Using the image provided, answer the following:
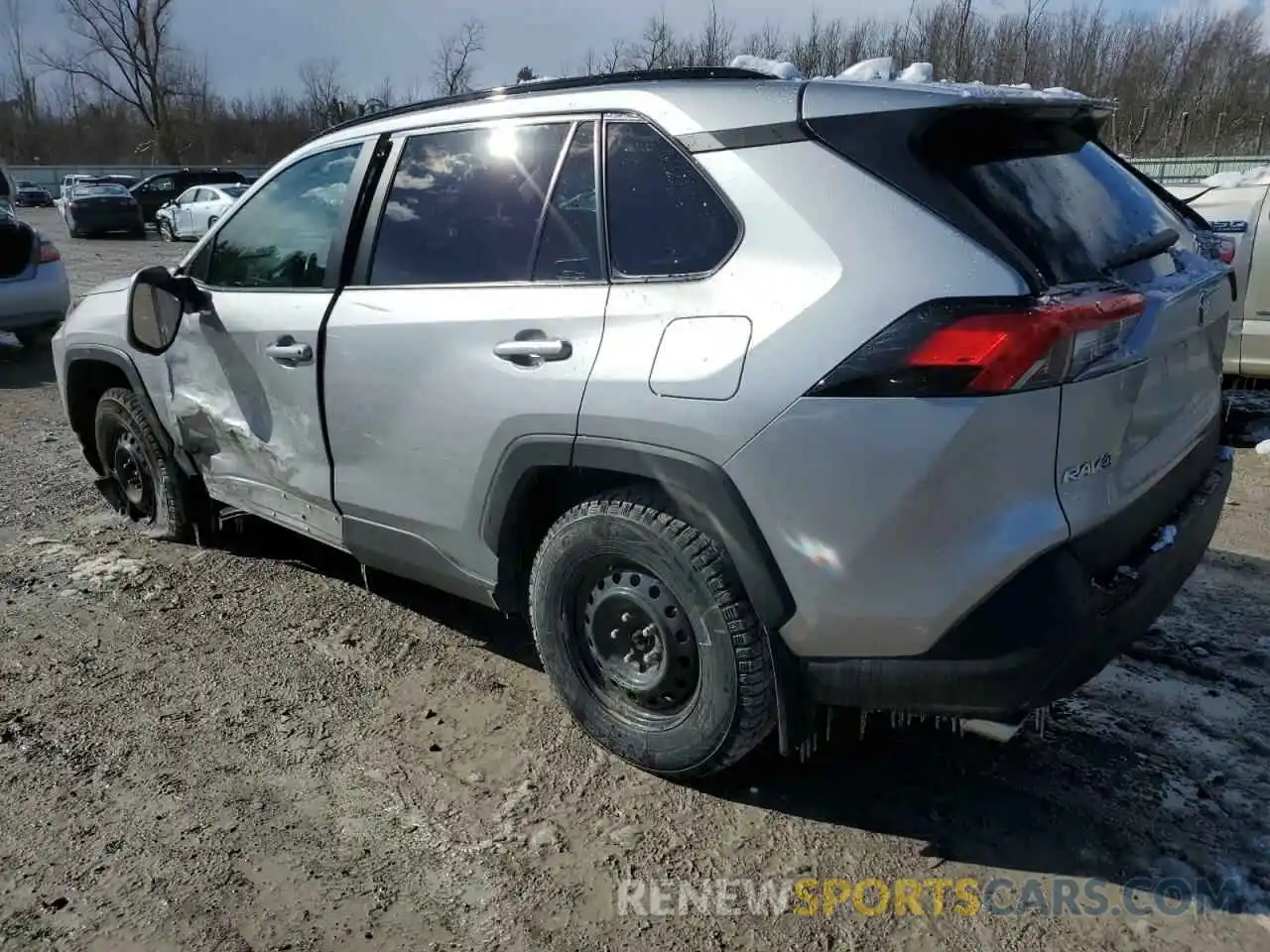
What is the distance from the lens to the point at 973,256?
2.18 metres

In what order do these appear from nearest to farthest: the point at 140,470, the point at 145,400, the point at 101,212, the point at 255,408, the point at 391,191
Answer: the point at 391,191 → the point at 255,408 → the point at 145,400 → the point at 140,470 → the point at 101,212

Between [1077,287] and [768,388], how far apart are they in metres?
0.72

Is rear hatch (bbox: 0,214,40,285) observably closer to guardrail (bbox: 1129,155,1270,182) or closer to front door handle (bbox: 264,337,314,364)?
front door handle (bbox: 264,337,314,364)

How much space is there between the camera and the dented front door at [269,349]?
3545 millimetres

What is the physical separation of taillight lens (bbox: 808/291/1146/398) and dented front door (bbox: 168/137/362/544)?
6.71 ft

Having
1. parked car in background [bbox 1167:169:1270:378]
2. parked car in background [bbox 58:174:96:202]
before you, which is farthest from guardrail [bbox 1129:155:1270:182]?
parked car in background [bbox 58:174:96:202]

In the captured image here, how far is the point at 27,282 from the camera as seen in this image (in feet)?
30.6

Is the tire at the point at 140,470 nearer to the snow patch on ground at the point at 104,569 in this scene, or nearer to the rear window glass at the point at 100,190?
the snow patch on ground at the point at 104,569

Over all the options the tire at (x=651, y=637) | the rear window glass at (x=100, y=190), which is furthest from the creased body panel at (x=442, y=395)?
the rear window glass at (x=100, y=190)

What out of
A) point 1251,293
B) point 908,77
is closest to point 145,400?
point 908,77

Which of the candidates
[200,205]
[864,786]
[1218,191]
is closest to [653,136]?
[864,786]

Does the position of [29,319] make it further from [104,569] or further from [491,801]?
[491,801]

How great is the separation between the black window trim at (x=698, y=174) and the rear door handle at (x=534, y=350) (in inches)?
8.8

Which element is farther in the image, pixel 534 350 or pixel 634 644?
pixel 634 644
